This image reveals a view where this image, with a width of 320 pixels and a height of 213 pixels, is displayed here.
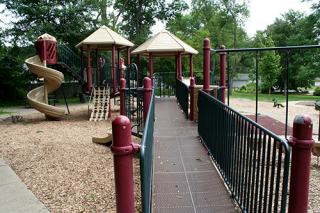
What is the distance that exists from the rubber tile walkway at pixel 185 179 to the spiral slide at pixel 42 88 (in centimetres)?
817

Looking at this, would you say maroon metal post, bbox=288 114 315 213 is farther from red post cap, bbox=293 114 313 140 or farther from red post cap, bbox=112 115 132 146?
red post cap, bbox=112 115 132 146

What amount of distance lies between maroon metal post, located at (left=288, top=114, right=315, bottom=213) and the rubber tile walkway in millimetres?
919

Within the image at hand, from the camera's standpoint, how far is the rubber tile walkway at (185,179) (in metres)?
2.94

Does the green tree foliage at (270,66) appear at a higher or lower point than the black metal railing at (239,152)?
higher

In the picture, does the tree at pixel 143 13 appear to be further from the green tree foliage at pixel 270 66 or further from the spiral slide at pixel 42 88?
the spiral slide at pixel 42 88

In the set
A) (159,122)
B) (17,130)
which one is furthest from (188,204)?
(17,130)

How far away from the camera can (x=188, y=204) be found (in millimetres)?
2975

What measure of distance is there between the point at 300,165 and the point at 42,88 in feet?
43.1

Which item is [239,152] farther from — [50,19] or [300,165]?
[50,19]

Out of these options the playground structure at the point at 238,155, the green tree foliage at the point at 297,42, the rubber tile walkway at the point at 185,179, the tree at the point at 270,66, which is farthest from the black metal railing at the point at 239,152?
the green tree foliage at the point at 297,42

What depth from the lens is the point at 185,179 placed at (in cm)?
359

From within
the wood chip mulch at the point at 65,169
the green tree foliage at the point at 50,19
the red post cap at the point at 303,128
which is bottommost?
the wood chip mulch at the point at 65,169

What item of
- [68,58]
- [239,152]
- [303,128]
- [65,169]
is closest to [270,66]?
[68,58]

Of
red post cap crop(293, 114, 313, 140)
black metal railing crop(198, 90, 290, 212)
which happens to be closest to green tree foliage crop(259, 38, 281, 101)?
black metal railing crop(198, 90, 290, 212)
